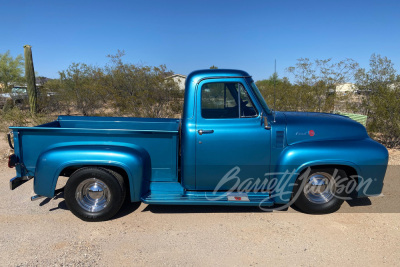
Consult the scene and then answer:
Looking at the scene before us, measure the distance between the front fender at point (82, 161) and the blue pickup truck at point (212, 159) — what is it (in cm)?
1

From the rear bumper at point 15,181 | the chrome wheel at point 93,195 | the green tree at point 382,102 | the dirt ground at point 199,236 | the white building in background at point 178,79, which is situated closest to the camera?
the dirt ground at point 199,236

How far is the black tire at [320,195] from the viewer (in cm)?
362

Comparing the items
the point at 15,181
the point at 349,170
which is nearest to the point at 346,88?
the point at 349,170

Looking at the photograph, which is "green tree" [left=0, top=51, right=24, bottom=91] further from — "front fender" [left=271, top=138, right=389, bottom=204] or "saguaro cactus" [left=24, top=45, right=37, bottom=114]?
"front fender" [left=271, top=138, right=389, bottom=204]

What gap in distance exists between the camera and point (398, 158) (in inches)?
264

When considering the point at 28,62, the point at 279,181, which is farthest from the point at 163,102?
the point at 279,181

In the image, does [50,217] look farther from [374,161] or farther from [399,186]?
[399,186]

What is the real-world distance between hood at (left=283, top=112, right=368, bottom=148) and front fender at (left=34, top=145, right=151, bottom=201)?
1.98 meters

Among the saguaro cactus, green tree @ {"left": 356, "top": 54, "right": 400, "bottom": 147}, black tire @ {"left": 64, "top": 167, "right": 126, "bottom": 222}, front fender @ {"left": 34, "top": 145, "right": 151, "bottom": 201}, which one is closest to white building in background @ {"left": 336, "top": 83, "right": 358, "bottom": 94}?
green tree @ {"left": 356, "top": 54, "right": 400, "bottom": 147}

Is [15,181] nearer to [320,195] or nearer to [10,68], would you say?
[320,195]

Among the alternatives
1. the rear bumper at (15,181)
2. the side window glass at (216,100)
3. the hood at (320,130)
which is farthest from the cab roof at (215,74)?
the rear bumper at (15,181)

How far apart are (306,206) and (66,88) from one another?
12.8 m

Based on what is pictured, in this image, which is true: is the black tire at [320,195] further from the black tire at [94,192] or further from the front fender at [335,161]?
the black tire at [94,192]

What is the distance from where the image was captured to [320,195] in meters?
3.79
